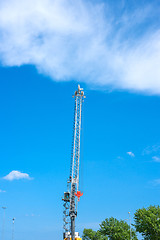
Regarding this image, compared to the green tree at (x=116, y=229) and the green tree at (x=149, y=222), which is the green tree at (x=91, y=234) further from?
the green tree at (x=149, y=222)

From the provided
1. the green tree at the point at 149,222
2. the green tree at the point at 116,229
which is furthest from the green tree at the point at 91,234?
the green tree at the point at 149,222

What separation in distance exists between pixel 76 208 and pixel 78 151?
21.5 metres

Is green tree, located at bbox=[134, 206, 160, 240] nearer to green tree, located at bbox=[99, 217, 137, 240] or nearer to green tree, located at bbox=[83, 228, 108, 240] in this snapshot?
green tree, located at bbox=[99, 217, 137, 240]

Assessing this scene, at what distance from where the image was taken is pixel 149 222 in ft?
293

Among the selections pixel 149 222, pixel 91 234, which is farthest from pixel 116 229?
pixel 91 234

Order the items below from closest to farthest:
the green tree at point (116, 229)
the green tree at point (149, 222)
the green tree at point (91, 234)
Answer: the green tree at point (149, 222) → the green tree at point (116, 229) → the green tree at point (91, 234)

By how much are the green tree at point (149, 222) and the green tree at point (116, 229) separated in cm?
1212

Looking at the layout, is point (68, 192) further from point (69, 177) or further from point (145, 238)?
point (145, 238)

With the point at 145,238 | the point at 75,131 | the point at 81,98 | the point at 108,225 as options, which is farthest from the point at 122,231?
the point at 81,98

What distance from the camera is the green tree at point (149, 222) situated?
88.7 meters

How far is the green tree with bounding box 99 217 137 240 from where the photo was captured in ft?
346

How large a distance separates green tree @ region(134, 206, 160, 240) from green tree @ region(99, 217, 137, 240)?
12.1 meters

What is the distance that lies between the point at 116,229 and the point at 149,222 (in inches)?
870

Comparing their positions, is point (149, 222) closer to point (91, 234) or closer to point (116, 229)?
point (116, 229)
